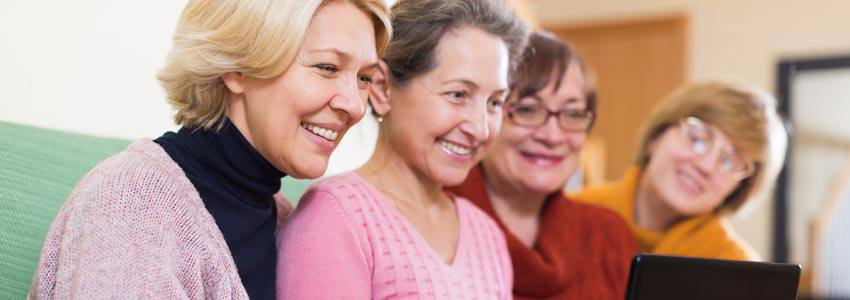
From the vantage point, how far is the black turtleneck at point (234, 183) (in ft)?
3.28

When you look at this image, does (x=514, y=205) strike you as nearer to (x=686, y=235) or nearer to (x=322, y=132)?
(x=686, y=235)

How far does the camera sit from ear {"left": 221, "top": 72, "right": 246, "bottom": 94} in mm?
1017

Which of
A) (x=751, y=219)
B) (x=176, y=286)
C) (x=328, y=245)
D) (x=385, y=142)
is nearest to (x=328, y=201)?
(x=328, y=245)

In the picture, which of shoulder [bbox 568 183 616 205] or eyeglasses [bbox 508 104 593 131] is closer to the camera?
eyeglasses [bbox 508 104 593 131]

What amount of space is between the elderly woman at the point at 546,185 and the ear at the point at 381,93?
401 millimetres

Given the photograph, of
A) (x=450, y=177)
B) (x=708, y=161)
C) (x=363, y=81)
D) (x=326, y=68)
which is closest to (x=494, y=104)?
(x=450, y=177)

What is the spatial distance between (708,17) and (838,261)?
151cm

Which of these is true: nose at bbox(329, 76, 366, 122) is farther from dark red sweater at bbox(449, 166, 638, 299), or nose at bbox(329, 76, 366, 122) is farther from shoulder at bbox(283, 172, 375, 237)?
dark red sweater at bbox(449, 166, 638, 299)

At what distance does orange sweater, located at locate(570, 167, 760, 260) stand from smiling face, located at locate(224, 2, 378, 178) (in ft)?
3.97

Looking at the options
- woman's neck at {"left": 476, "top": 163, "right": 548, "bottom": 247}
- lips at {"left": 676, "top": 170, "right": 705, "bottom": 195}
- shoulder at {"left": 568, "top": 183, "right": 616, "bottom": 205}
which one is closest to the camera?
woman's neck at {"left": 476, "top": 163, "right": 548, "bottom": 247}

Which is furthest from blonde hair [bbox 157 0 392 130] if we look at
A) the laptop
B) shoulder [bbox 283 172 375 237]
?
the laptop

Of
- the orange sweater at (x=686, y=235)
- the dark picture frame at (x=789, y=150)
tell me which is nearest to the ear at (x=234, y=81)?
the orange sweater at (x=686, y=235)

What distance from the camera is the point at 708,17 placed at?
17.0 feet

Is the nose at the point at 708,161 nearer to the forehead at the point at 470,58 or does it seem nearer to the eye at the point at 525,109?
the eye at the point at 525,109
